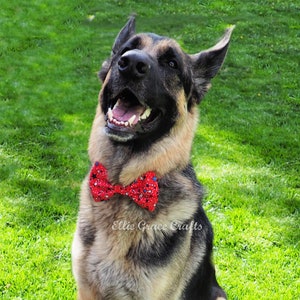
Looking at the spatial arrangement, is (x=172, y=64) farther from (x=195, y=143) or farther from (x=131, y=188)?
(x=195, y=143)

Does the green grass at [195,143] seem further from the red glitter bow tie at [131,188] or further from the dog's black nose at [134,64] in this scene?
the dog's black nose at [134,64]

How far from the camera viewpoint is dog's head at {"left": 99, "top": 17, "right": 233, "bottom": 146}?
2541 mm

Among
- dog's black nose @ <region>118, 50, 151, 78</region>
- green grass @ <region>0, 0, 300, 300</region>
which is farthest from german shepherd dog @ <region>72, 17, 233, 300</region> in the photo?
green grass @ <region>0, 0, 300, 300</region>

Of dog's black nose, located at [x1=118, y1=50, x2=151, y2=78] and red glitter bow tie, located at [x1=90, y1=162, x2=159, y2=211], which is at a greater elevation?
dog's black nose, located at [x1=118, y1=50, x2=151, y2=78]

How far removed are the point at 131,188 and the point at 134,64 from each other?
0.80 meters

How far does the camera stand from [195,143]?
254 inches

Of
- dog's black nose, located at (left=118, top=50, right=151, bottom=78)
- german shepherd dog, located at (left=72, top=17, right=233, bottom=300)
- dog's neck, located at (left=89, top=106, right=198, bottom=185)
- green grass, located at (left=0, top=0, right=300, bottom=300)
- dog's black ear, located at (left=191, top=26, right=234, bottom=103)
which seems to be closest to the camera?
dog's black nose, located at (left=118, top=50, right=151, bottom=78)

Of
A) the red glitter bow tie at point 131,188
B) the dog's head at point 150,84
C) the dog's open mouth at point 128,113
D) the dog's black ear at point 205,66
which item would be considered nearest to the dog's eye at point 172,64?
the dog's head at point 150,84

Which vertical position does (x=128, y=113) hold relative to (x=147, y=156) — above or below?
above

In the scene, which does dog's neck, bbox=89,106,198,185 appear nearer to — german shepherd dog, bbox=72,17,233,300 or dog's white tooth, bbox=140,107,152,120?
german shepherd dog, bbox=72,17,233,300

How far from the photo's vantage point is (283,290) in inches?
148

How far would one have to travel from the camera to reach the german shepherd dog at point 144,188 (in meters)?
2.56

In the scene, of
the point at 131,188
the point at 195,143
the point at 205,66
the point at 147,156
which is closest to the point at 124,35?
the point at 205,66

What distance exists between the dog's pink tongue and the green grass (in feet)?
5.68
